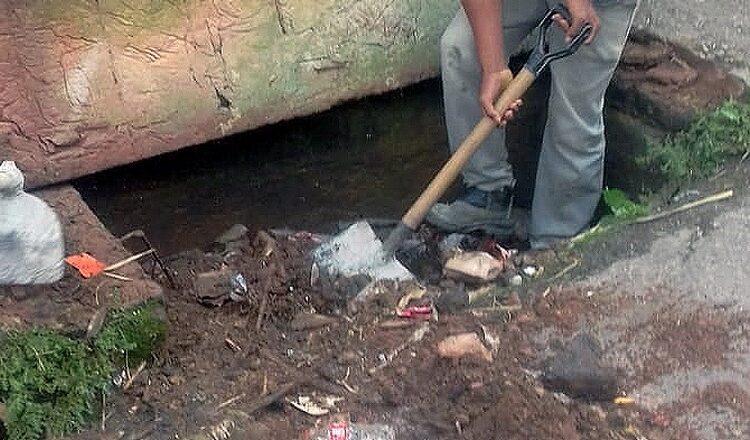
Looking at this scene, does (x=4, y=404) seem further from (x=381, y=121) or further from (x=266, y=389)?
(x=381, y=121)

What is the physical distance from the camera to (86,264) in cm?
323

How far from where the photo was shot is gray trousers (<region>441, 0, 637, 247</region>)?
381 cm

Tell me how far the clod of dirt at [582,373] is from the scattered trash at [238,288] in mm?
1125

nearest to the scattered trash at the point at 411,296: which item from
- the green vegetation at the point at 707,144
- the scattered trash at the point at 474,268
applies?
the scattered trash at the point at 474,268

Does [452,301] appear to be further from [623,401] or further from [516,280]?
[623,401]

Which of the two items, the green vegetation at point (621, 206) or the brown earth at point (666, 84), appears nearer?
the green vegetation at point (621, 206)

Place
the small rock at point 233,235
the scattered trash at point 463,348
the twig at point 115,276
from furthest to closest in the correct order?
1. the small rock at point 233,235
2. the twig at point 115,276
3. the scattered trash at point 463,348

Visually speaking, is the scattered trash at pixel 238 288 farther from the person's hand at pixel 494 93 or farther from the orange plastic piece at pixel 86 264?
the person's hand at pixel 494 93

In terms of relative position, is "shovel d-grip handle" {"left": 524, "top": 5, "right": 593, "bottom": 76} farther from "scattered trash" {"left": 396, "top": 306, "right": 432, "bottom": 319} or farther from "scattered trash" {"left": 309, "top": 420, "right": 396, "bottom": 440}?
"scattered trash" {"left": 309, "top": 420, "right": 396, "bottom": 440}

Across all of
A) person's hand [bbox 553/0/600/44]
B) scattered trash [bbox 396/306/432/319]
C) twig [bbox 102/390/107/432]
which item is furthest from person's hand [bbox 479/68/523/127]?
twig [bbox 102/390/107/432]

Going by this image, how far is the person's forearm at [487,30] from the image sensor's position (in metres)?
3.50

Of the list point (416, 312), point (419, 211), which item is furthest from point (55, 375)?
point (419, 211)

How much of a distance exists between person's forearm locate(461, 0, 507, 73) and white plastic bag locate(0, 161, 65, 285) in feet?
4.70

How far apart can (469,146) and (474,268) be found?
401mm
